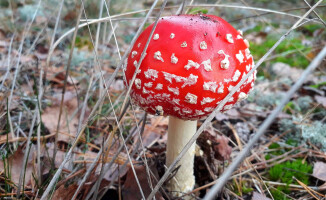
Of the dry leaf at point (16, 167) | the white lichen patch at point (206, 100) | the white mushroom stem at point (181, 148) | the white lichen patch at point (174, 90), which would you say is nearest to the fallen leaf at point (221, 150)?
the white mushroom stem at point (181, 148)

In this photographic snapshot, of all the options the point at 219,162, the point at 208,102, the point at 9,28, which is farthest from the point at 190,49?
the point at 9,28

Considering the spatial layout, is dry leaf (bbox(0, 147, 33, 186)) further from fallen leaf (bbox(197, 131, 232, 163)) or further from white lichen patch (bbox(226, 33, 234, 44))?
white lichen patch (bbox(226, 33, 234, 44))

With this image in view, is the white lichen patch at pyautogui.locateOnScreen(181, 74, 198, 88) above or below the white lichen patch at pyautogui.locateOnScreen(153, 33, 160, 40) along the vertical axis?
below

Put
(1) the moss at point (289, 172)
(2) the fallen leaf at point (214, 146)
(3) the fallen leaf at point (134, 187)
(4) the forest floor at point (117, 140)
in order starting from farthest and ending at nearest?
(2) the fallen leaf at point (214, 146)
(1) the moss at point (289, 172)
(3) the fallen leaf at point (134, 187)
(4) the forest floor at point (117, 140)

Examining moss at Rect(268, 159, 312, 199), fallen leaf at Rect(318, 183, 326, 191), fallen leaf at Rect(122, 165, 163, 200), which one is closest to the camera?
fallen leaf at Rect(122, 165, 163, 200)

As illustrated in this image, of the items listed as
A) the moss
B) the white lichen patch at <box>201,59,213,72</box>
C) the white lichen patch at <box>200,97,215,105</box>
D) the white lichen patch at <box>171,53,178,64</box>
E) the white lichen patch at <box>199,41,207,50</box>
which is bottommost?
the moss

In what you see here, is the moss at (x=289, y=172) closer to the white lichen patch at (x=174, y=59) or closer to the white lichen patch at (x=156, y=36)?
the white lichen patch at (x=174, y=59)

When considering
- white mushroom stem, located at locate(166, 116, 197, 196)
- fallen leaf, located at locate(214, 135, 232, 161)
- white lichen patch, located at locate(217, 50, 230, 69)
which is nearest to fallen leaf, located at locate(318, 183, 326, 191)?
fallen leaf, located at locate(214, 135, 232, 161)
